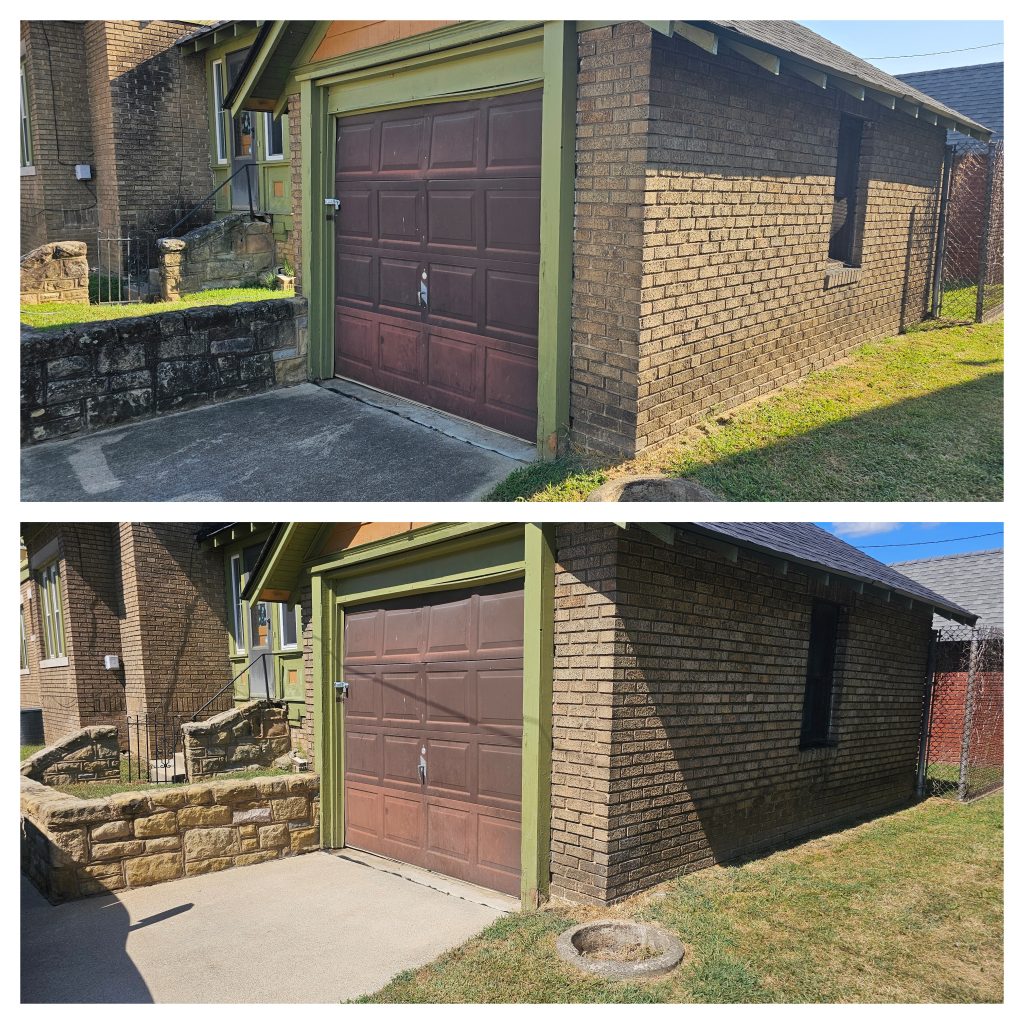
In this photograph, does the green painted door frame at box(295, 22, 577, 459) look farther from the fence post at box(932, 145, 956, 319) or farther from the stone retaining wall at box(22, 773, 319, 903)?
the fence post at box(932, 145, 956, 319)

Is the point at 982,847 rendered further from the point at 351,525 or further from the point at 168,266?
the point at 168,266

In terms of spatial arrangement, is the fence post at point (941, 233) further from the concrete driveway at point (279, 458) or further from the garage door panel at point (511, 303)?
the concrete driveway at point (279, 458)

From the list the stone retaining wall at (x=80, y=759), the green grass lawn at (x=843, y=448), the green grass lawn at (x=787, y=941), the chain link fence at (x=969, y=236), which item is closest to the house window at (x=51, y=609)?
the stone retaining wall at (x=80, y=759)

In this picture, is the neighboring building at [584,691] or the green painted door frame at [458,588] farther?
the green painted door frame at [458,588]

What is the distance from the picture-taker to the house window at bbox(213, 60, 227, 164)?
16.1 m

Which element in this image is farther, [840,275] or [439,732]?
[840,275]

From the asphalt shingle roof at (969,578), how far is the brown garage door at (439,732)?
10.8 m

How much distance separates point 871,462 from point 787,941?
4.09m

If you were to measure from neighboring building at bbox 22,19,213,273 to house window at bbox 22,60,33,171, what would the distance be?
102mm

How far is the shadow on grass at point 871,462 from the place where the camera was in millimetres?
7469

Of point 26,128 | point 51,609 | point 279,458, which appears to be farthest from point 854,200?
point 26,128

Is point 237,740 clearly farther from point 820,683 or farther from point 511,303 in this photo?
point 820,683

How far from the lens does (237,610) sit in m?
13.7

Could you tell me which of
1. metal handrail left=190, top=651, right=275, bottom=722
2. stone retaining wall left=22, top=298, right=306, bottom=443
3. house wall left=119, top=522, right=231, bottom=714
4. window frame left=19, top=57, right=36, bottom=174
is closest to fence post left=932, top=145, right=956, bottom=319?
stone retaining wall left=22, top=298, right=306, bottom=443
